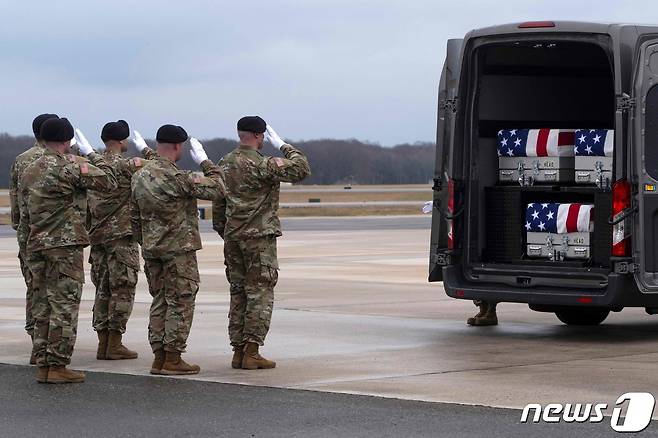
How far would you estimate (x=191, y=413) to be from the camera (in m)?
9.10

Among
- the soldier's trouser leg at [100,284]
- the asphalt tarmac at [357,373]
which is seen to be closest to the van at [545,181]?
the asphalt tarmac at [357,373]

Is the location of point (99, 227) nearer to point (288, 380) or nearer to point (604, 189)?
point (288, 380)

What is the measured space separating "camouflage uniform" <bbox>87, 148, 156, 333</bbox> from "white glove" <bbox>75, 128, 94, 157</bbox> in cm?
15

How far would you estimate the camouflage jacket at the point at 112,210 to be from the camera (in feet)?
39.3

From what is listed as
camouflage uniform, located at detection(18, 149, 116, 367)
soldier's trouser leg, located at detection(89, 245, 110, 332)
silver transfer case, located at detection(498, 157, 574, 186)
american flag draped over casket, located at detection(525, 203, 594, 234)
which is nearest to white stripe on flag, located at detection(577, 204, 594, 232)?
american flag draped over casket, located at detection(525, 203, 594, 234)

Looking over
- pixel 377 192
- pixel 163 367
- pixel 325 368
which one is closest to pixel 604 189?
pixel 325 368

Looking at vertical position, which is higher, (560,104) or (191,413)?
(560,104)

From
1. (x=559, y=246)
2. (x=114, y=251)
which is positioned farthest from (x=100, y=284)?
(x=559, y=246)

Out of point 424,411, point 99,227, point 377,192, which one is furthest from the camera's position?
point 377,192

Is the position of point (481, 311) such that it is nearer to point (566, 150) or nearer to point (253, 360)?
point (566, 150)

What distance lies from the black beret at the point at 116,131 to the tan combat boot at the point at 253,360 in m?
2.22

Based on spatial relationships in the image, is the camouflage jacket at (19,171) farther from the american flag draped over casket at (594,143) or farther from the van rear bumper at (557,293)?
the american flag draped over casket at (594,143)

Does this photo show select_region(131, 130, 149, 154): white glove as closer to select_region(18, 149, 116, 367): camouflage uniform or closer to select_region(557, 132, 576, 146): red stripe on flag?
select_region(18, 149, 116, 367): camouflage uniform

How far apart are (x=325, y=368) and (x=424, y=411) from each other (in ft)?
7.26
